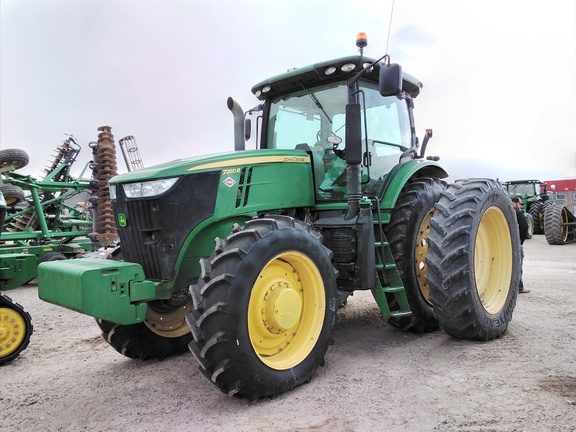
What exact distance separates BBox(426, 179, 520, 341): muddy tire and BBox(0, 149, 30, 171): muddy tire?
29.6 ft

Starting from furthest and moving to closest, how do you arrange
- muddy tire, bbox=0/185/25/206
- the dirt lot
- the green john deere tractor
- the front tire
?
1. muddy tire, bbox=0/185/25/206
2. the front tire
3. the green john deere tractor
4. the dirt lot

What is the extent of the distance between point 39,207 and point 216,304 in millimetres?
9115

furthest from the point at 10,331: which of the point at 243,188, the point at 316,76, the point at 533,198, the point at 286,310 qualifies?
the point at 533,198

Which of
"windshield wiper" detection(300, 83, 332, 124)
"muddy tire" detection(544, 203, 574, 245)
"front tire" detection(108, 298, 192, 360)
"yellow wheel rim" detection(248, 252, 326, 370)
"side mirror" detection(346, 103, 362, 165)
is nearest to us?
"yellow wheel rim" detection(248, 252, 326, 370)

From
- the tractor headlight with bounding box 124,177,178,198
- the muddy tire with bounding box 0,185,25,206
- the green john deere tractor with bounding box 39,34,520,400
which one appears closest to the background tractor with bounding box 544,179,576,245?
the green john deere tractor with bounding box 39,34,520,400

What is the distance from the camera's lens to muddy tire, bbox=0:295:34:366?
173 inches

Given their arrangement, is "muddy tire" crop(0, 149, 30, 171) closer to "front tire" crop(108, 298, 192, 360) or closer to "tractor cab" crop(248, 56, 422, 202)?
"tractor cab" crop(248, 56, 422, 202)

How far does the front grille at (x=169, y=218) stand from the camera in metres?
3.48

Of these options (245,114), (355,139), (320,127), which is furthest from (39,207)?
(355,139)

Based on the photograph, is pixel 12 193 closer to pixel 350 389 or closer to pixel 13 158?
pixel 13 158

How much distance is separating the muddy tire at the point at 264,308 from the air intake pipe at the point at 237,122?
1.74m

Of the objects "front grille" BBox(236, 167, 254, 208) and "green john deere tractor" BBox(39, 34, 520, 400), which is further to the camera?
"front grille" BBox(236, 167, 254, 208)

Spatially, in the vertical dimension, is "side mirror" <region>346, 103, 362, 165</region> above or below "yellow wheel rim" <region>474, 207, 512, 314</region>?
above

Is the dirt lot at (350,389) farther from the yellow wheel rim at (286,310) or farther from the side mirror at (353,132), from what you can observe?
the side mirror at (353,132)
